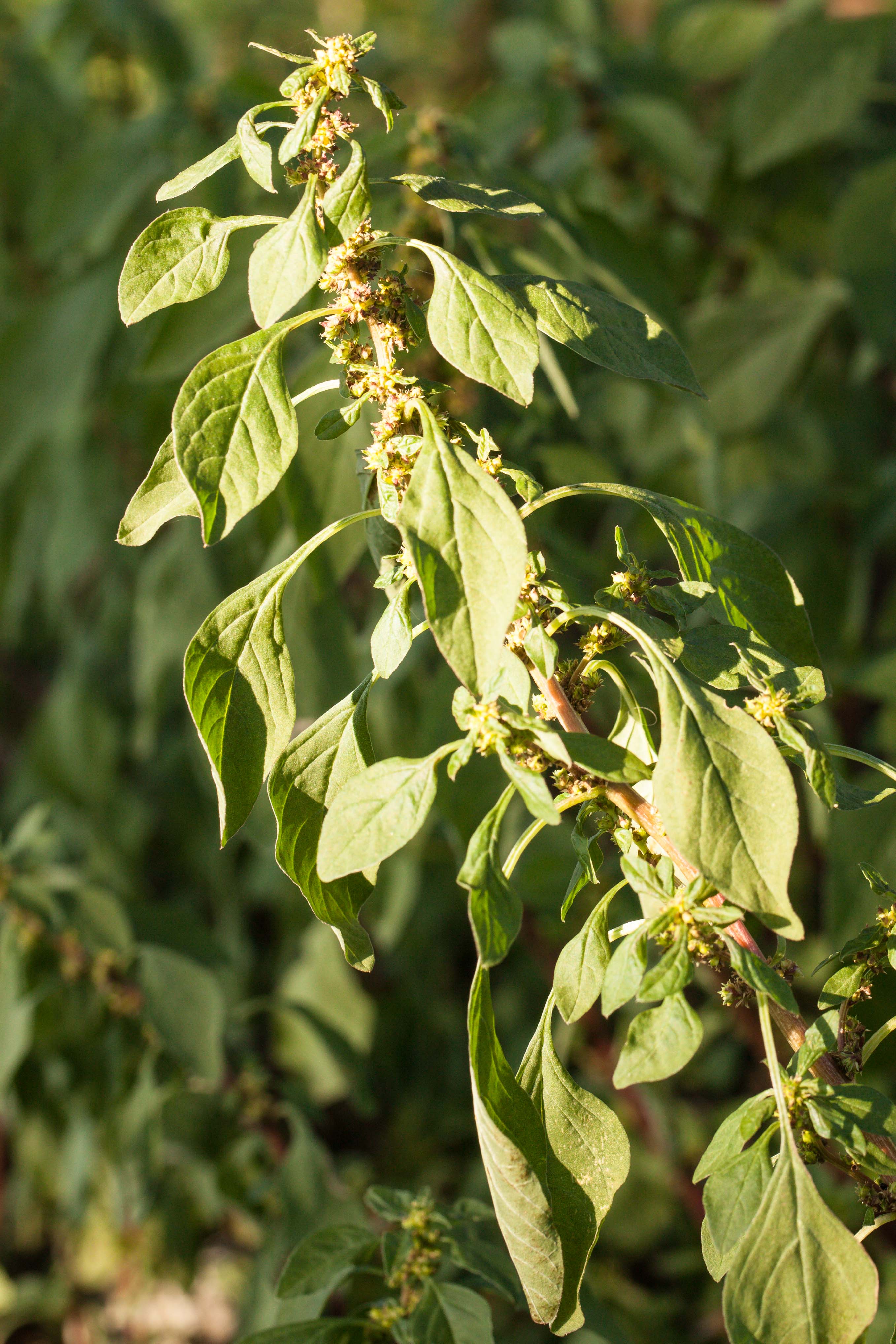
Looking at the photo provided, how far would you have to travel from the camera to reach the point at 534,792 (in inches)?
13.3

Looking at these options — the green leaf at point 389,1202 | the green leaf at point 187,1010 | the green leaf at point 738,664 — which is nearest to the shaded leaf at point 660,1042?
the green leaf at point 738,664

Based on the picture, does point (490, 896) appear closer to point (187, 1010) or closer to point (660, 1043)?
point (660, 1043)

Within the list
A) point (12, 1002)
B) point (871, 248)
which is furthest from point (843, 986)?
point (871, 248)

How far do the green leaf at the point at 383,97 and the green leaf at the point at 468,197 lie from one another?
2cm

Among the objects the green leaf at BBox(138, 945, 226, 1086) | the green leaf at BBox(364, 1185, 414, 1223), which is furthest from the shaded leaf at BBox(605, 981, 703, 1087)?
the green leaf at BBox(138, 945, 226, 1086)

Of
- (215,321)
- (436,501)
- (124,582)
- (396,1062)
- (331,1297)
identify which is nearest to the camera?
(436,501)

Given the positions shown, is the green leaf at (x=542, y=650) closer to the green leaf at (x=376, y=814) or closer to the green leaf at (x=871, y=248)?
the green leaf at (x=376, y=814)

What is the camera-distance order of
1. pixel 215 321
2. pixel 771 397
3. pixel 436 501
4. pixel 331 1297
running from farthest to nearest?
1. pixel 771 397
2. pixel 215 321
3. pixel 331 1297
4. pixel 436 501

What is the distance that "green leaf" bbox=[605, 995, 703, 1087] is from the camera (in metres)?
0.34

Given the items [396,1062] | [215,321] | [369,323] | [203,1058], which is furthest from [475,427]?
[396,1062]

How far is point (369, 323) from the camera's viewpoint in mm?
403

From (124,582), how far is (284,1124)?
86 cm

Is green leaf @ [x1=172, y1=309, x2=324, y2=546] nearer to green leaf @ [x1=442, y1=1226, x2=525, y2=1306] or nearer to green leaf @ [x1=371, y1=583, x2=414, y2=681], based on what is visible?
green leaf @ [x1=371, y1=583, x2=414, y2=681]

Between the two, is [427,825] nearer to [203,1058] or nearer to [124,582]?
[203,1058]
